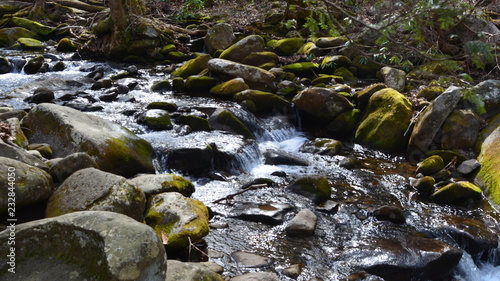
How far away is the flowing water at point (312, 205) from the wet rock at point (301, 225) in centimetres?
9

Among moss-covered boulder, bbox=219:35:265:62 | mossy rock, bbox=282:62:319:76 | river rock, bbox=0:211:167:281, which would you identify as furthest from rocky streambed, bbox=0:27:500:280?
moss-covered boulder, bbox=219:35:265:62

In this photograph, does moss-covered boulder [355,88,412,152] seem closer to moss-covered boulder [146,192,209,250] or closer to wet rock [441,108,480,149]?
wet rock [441,108,480,149]

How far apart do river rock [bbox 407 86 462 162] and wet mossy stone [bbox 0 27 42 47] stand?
14310 millimetres

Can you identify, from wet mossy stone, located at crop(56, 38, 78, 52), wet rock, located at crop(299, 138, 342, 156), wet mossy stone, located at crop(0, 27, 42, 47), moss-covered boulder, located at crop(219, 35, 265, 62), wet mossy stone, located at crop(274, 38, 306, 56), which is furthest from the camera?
wet mossy stone, located at crop(0, 27, 42, 47)

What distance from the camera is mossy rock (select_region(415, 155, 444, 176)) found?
270 inches

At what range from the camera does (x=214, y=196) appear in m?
5.86

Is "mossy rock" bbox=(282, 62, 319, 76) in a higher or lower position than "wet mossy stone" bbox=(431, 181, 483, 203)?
higher

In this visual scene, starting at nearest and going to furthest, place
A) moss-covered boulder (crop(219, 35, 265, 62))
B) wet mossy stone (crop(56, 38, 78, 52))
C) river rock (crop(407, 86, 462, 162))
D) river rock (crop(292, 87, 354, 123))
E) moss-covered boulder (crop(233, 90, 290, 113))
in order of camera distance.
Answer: river rock (crop(407, 86, 462, 162)), river rock (crop(292, 87, 354, 123)), moss-covered boulder (crop(233, 90, 290, 113)), moss-covered boulder (crop(219, 35, 265, 62)), wet mossy stone (crop(56, 38, 78, 52))

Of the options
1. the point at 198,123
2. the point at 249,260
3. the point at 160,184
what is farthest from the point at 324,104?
the point at 249,260

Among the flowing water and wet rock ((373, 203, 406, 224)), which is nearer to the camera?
the flowing water

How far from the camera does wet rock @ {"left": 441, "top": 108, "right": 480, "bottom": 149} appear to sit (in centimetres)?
753

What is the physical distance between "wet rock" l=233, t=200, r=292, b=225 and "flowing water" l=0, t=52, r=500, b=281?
0.03m

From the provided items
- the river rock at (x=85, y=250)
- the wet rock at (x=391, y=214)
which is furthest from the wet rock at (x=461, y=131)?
the river rock at (x=85, y=250)

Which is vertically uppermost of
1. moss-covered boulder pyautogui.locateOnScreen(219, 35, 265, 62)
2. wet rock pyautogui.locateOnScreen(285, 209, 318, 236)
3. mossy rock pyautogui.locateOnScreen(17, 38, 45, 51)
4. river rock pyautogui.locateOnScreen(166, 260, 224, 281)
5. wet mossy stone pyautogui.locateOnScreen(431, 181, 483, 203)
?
moss-covered boulder pyautogui.locateOnScreen(219, 35, 265, 62)
